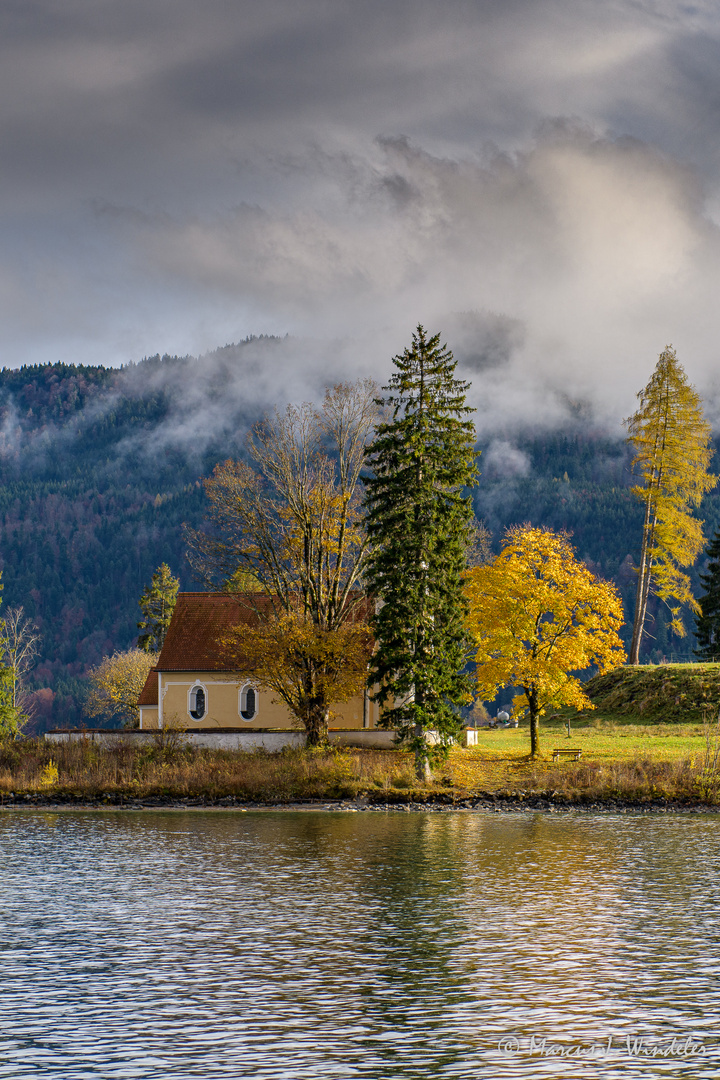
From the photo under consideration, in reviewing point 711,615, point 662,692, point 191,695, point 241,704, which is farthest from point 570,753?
point 711,615

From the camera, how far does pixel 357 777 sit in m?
47.8

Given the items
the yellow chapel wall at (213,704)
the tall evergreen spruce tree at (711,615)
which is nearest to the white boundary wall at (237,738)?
the yellow chapel wall at (213,704)

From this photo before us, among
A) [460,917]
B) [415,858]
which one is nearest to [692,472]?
[415,858]

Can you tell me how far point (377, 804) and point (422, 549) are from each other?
11.0 metres

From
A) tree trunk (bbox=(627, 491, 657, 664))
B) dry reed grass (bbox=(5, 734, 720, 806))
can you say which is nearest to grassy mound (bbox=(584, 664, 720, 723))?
tree trunk (bbox=(627, 491, 657, 664))

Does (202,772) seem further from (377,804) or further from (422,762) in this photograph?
(422,762)

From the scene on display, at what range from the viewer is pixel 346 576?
2168 inches

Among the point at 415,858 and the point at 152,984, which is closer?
the point at 152,984

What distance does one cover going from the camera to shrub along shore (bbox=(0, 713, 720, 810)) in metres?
44.4

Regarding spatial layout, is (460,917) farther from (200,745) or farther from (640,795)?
(200,745)

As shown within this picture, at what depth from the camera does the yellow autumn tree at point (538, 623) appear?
50125 mm

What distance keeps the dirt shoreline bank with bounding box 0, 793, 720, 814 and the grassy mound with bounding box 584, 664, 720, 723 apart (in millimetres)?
17610

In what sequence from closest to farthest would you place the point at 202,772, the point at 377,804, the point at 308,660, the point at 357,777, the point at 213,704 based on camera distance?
the point at 377,804 < the point at 357,777 < the point at 202,772 < the point at 308,660 < the point at 213,704

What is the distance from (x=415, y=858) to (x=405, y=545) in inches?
692
